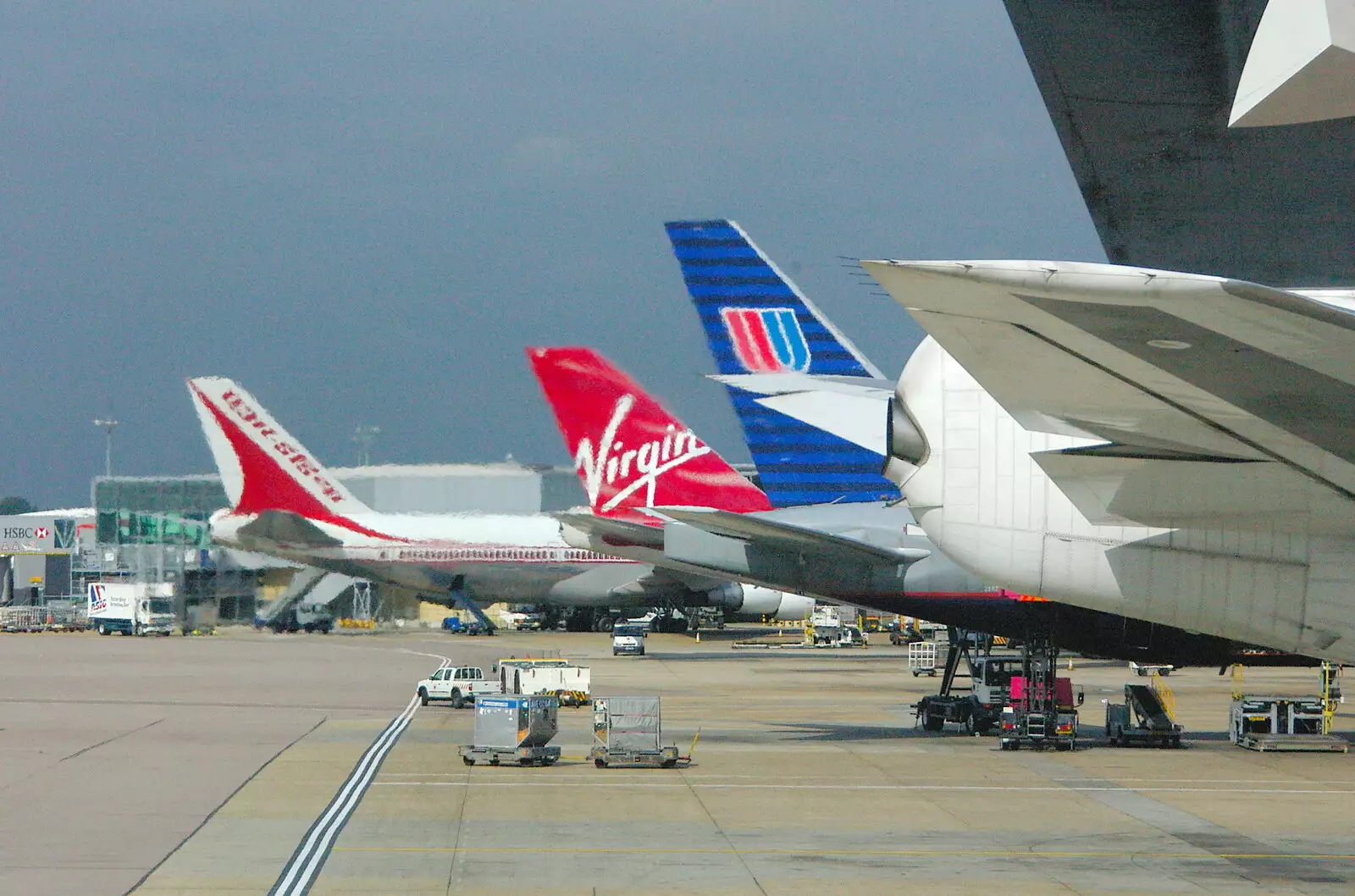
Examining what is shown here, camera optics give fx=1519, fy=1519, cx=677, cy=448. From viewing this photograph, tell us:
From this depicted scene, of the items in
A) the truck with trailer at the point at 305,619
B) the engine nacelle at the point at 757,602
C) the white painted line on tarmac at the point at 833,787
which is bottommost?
the truck with trailer at the point at 305,619

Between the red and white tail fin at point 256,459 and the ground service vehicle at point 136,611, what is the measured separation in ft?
34.5

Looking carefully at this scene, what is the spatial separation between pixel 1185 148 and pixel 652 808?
11.3 m

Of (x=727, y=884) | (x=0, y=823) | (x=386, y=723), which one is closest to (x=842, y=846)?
(x=727, y=884)

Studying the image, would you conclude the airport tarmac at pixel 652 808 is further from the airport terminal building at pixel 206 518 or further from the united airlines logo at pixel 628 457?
the airport terminal building at pixel 206 518

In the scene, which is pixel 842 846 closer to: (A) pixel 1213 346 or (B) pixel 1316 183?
(B) pixel 1316 183

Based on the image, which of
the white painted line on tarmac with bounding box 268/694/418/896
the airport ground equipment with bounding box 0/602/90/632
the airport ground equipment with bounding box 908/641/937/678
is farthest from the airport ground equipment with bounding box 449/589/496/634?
the white painted line on tarmac with bounding box 268/694/418/896

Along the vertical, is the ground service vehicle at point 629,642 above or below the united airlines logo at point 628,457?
below

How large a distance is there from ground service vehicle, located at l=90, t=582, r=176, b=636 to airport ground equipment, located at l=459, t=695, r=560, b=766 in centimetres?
5861

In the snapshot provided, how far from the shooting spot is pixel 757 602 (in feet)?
256

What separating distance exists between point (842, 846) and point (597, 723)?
9.90 m

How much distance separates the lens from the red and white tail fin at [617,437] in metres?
46.0

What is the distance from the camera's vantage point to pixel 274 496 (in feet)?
240

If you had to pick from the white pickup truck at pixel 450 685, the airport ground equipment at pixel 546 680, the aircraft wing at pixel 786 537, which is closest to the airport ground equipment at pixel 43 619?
the white pickup truck at pixel 450 685

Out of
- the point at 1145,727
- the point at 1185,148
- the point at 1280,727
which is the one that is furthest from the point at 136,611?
the point at 1185,148
